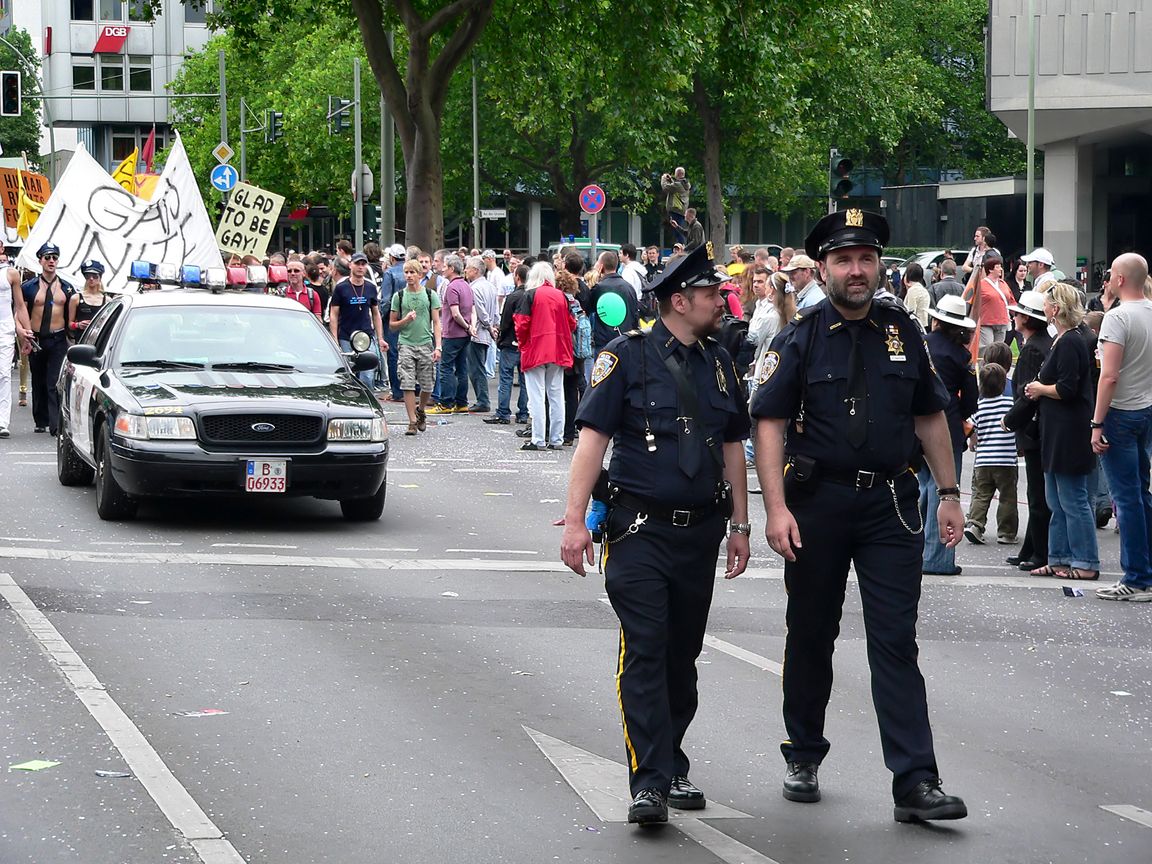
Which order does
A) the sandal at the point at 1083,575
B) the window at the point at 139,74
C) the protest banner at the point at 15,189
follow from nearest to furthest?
the sandal at the point at 1083,575
the protest banner at the point at 15,189
the window at the point at 139,74

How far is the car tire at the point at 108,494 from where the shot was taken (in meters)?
12.5

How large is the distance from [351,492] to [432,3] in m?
21.7

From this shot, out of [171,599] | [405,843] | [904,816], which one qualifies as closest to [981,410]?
[171,599]

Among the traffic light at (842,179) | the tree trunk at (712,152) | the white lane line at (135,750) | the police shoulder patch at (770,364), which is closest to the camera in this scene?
the white lane line at (135,750)

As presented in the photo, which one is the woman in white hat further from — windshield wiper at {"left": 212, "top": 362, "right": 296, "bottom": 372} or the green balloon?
windshield wiper at {"left": 212, "top": 362, "right": 296, "bottom": 372}

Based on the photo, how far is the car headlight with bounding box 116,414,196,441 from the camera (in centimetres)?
1212

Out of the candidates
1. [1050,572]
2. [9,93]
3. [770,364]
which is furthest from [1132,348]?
[9,93]

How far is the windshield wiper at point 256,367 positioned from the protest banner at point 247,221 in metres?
15.1

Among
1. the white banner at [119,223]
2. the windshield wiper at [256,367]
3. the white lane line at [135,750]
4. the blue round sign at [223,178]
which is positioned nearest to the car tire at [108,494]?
the windshield wiper at [256,367]

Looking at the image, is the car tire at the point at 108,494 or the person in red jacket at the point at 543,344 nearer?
the car tire at the point at 108,494

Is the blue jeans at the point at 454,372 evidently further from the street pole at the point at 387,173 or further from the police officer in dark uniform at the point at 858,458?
the police officer in dark uniform at the point at 858,458

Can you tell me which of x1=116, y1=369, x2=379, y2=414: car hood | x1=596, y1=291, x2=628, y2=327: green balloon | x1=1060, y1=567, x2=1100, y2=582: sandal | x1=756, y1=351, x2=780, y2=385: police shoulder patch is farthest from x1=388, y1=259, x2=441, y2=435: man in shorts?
x1=756, y1=351, x2=780, y2=385: police shoulder patch

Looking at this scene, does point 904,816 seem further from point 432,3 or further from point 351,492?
point 432,3

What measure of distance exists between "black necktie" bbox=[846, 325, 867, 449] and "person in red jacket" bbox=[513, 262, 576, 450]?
12251 mm
